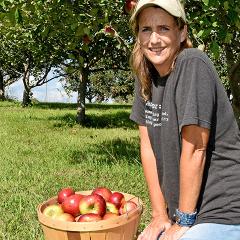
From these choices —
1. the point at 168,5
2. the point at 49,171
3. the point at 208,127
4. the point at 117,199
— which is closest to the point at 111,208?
the point at 117,199

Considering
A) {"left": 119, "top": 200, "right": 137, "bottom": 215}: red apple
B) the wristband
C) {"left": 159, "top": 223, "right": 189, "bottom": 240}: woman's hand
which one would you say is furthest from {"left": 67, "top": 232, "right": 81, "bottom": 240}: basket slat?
the wristband

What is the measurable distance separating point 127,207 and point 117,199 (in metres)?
0.17

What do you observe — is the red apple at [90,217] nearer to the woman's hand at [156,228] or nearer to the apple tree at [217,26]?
the woman's hand at [156,228]

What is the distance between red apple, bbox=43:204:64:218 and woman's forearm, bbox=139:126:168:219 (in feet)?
2.45

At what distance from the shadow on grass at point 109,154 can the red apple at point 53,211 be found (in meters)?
4.68

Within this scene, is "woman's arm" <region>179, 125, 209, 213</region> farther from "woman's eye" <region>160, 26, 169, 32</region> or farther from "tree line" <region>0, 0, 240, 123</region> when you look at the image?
"tree line" <region>0, 0, 240, 123</region>

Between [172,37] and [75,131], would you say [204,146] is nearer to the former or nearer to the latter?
[172,37]

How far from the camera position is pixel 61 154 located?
10195mm

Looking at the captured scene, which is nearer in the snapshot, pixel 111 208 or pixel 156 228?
pixel 156 228

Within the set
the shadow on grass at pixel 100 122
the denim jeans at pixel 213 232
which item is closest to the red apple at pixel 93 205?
the denim jeans at pixel 213 232

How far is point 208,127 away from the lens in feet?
8.40

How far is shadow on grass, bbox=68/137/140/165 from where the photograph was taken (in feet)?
29.9

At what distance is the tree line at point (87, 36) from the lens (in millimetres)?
5562

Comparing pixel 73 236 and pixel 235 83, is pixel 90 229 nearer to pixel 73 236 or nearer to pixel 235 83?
pixel 73 236
